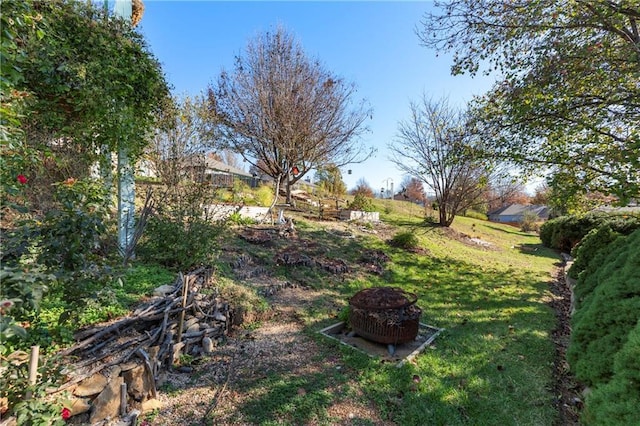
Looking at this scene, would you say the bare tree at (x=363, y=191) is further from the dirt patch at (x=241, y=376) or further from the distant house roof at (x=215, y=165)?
the dirt patch at (x=241, y=376)

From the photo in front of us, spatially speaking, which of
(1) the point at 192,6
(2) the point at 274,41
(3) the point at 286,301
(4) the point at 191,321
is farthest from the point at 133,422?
(2) the point at 274,41

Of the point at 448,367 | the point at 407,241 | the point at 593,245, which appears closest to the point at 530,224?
the point at 407,241

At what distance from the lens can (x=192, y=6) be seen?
5121mm

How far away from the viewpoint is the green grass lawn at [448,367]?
Answer: 104 inches

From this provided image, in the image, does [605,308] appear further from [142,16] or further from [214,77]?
[214,77]

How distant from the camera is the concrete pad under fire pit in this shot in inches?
142

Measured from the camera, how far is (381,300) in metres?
3.82

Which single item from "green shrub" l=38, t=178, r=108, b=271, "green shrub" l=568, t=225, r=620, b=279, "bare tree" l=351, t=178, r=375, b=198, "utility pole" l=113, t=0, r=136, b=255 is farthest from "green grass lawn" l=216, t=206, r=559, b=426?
"bare tree" l=351, t=178, r=375, b=198

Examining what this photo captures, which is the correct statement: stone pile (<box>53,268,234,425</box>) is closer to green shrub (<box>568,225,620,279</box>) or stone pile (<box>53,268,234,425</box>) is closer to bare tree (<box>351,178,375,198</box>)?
green shrub (<box>568,225,620,279</box>)

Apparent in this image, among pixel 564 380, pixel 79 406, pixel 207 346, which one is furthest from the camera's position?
pixel 207 346

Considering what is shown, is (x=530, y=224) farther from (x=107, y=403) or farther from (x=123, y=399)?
(x=107, y=403)

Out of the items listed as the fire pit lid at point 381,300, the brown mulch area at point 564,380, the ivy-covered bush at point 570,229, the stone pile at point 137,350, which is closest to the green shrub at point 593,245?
the brown mulch area at point 564,380

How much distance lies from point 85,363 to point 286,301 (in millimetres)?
2975

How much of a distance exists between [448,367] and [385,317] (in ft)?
2.97
